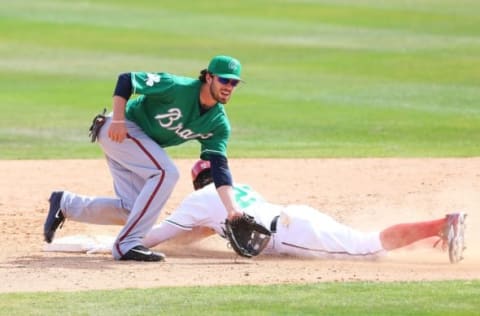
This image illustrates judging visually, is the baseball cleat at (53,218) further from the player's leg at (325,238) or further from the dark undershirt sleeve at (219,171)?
the player's leg at (325,238)

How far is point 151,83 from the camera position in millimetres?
8438

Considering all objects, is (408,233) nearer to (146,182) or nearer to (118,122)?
(146,182)

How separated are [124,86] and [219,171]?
32.7 inches

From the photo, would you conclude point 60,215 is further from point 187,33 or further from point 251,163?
point 187,33

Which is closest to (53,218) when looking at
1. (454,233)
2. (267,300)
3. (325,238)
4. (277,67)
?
(325,238)

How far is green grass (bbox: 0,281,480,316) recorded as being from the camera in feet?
22.4

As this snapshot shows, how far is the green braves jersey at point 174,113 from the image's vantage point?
333 inches

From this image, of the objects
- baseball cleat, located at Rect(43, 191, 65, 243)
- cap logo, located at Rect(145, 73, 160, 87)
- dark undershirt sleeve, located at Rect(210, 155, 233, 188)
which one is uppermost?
cap logo, located at Rect(145, 73, 160, 87)

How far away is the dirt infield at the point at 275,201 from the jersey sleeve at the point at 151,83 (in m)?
1.13

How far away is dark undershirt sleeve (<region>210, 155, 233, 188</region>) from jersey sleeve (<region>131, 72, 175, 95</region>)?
23.3 inches

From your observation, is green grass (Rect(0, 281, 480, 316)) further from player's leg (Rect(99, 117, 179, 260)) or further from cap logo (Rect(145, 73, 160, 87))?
cap logo (Rect(145, 73, 160, 87))

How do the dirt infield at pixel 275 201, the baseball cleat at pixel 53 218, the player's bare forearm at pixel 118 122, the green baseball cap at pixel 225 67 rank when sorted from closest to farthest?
the dirt infield at pixel 275 201 → the green baseball cap at pixel 225 67 → the player's bare forearm at pixel 118 122 → the baseball cleat at pixel 53 218

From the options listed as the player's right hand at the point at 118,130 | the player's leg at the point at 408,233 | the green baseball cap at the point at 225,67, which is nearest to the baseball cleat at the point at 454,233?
the player's leg at the point at 408,233

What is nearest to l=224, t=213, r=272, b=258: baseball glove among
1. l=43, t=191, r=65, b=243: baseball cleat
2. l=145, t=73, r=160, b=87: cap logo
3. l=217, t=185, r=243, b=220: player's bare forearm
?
l=217, t=185, r=243, b=220: player's bare forearm
